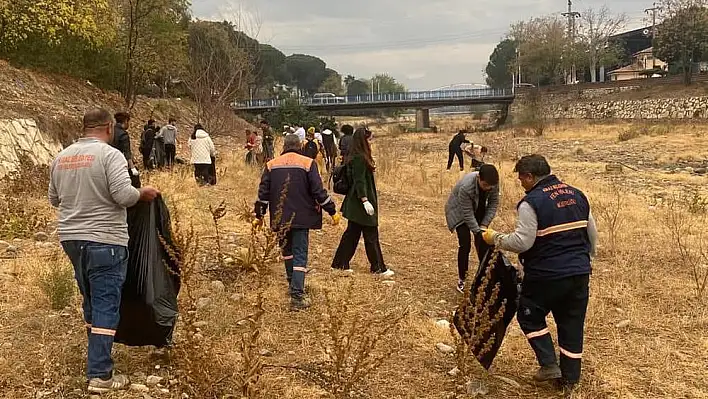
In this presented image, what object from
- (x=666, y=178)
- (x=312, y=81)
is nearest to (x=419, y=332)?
(x=666, y=178)

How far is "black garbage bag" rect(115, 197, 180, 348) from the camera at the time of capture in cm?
396

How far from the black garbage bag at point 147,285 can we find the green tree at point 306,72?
110 m

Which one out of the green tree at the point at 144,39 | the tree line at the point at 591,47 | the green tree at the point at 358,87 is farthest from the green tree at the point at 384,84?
the green tree at the point at 144,39

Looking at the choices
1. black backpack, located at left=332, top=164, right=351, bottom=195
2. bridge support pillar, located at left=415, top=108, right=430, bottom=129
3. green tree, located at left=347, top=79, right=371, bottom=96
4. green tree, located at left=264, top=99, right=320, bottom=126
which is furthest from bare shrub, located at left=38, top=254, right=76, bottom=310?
green tree, located at left=347, top=79, right=371, bottom=96

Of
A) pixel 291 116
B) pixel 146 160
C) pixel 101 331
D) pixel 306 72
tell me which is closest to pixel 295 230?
pixel 101 331

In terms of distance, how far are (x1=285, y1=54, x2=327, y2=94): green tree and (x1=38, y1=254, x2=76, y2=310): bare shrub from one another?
109 metres

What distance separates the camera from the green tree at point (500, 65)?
92738mm

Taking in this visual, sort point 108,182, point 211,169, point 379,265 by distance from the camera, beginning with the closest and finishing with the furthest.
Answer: point 108,182, point 379,265, point 211,169

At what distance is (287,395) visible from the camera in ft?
12.6

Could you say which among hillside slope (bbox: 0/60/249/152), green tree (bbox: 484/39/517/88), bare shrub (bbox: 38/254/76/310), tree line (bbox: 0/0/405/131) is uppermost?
green tree (bbox: 484/39/517/88)

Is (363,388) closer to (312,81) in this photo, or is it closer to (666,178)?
(666,178)

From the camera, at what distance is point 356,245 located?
7004 mm

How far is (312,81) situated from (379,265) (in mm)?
110935

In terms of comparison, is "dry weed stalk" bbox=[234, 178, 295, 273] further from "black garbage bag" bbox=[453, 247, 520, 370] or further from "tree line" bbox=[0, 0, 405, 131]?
"tree line" bbox=[0, 0, 405, 131]
